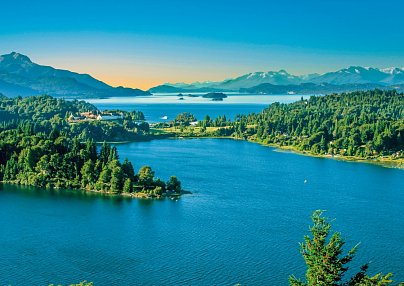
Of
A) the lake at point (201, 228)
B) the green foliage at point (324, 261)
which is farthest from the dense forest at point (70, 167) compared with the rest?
the green foliage at point (324, 261)

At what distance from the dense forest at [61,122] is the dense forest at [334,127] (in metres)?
9.88

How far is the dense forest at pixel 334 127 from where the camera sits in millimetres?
65438

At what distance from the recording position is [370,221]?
Answer: 3456 cm

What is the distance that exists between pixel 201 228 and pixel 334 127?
163 ft

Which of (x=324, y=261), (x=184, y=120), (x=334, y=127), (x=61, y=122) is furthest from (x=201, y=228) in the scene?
(x=184, y=120)

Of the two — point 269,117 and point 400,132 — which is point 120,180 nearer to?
point 400,132

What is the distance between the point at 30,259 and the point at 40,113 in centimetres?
7378

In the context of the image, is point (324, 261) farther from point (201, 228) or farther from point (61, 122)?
point (61, 122)

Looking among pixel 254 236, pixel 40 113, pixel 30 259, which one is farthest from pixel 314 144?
pixel 40 113

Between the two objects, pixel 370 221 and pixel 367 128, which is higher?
pixel 367 128

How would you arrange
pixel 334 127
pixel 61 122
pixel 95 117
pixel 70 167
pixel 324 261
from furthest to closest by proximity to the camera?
pixel 95 117 < pixel 61 122 < pixel 334 127 < pixel 70 167 < pixel 324 261

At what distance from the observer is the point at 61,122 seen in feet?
282

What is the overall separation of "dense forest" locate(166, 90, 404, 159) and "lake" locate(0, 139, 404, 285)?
14.1m

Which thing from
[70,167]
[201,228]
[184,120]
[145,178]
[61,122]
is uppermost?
[184,120]
